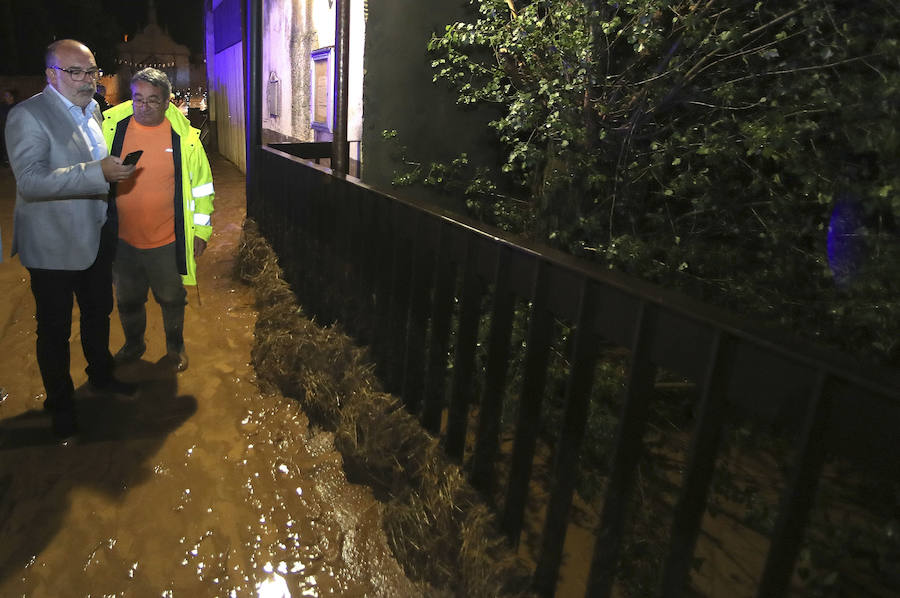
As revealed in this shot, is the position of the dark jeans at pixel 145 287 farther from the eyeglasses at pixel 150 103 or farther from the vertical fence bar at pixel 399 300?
the vertical fence bar at pixel 399 300

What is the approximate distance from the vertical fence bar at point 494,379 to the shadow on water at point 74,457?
6.17 feet

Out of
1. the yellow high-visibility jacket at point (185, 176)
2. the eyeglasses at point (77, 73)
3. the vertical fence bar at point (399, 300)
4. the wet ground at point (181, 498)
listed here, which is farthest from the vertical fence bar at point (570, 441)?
the yellow high-visibility jacket at point (185, 176)

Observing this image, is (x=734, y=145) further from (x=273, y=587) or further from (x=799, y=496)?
(x=273, y=587)

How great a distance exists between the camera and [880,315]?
10.2ft

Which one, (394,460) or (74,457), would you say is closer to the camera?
(394,460)

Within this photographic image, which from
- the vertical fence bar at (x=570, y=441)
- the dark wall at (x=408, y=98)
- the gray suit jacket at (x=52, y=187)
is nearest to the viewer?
the vertical fence bar at (x=570, y=441)

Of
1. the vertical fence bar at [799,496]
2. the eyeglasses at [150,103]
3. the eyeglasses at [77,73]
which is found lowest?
the vertical fence bar at [799,496]

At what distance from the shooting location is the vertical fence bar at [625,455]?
1.91 meters

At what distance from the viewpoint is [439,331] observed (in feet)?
10.4

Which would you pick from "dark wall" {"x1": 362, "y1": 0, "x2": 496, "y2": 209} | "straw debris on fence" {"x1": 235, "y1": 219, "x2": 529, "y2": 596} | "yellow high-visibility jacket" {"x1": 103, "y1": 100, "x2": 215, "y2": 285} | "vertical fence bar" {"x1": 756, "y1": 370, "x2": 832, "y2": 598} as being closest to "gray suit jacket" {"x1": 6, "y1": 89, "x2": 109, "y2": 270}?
"yellow high-visibility jacket" {"x1": 103, "y1": 100, "x2": 215, "y2": 285}

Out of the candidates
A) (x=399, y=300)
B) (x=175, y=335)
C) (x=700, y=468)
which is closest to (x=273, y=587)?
(x=399, y=300)

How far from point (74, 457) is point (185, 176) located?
6.14 ft

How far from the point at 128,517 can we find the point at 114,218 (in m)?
1.87

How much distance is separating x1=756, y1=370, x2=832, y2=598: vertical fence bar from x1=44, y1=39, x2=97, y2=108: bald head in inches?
142
